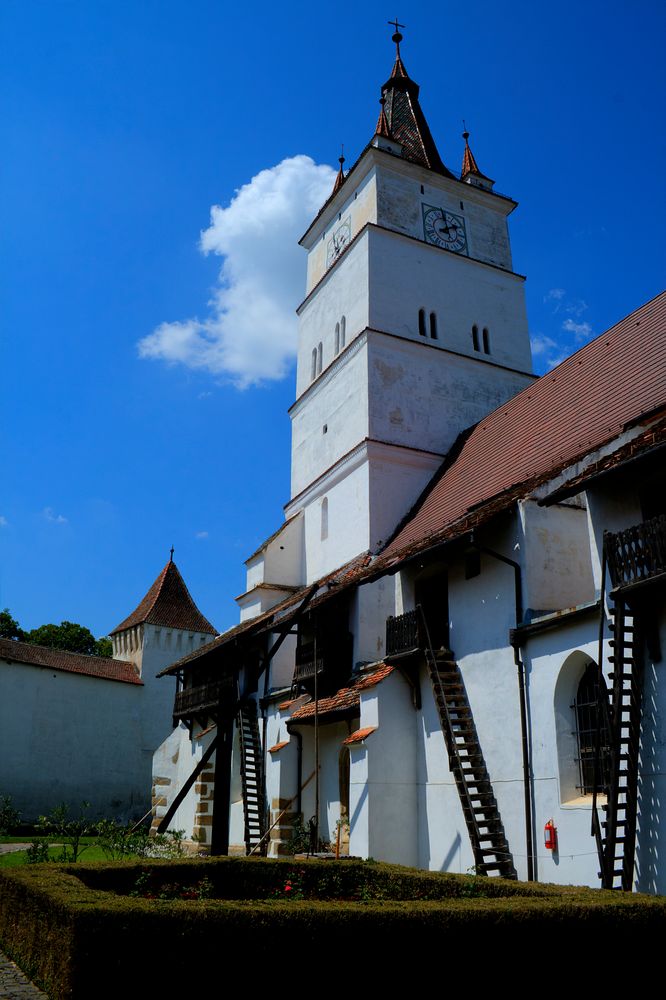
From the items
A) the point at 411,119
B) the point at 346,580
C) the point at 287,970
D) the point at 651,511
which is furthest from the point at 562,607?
the point at 411,119

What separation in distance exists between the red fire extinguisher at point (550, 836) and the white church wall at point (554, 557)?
143 inches

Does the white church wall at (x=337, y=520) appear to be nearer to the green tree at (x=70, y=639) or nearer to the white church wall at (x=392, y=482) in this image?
the white church wall at (x=392, y=482)

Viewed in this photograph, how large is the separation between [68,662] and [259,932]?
3773 centimetres

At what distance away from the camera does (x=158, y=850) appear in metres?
23.6

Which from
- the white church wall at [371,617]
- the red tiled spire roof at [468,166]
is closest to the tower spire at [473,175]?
the red tiled spire roof at [468,166]

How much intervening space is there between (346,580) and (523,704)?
6.70 m

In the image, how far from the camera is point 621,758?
439 inches

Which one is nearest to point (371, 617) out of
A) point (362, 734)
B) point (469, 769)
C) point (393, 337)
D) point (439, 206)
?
point (362, 734)

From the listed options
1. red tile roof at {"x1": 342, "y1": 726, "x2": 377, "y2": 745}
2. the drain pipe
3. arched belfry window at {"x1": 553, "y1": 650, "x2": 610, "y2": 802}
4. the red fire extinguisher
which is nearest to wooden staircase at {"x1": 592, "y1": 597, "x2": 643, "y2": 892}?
arched belfry window at {"x1": 553, "y1": 650, "x2": 610, "y2": 802}

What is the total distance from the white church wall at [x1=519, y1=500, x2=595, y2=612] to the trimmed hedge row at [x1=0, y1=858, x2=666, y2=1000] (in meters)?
6.38

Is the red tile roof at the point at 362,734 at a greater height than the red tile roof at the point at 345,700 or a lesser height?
lesser

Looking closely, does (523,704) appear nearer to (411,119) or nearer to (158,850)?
(158,850)

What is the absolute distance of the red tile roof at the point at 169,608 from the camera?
47.0m

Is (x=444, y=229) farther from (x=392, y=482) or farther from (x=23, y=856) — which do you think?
(x=23, y=856)
